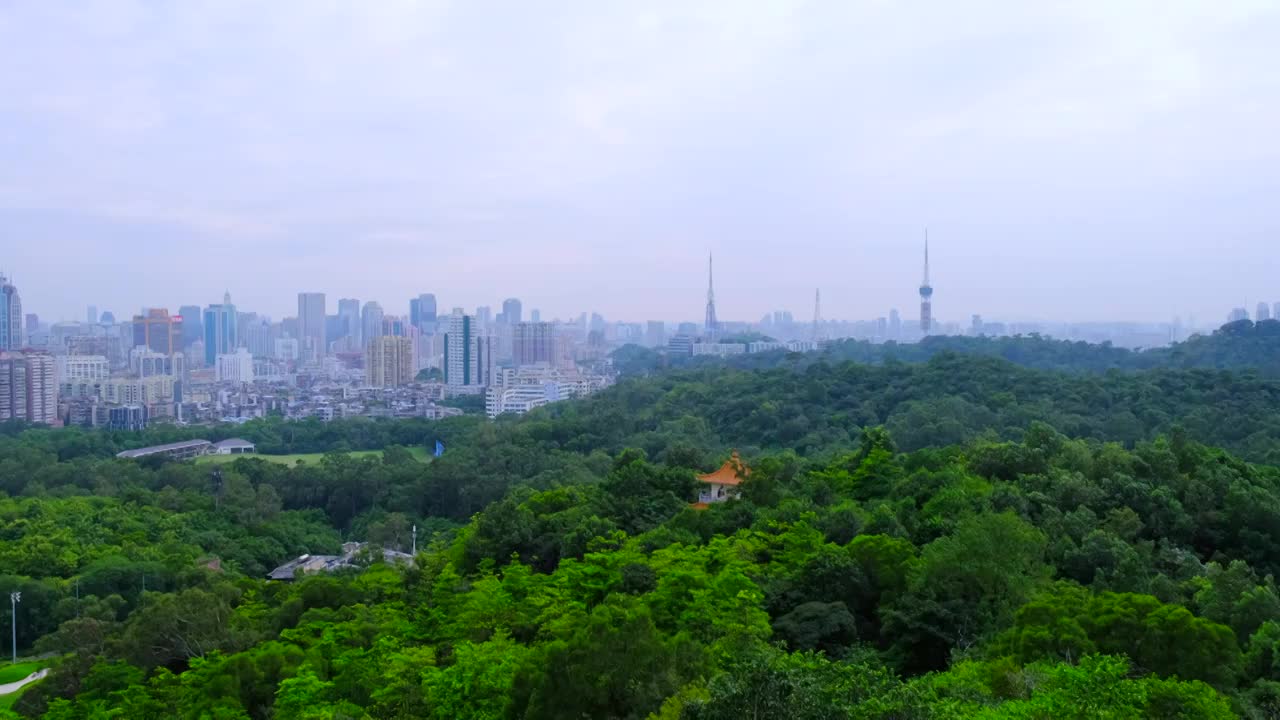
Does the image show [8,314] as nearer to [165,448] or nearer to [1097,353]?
[165,448]

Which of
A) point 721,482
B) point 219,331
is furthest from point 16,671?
point 219,331

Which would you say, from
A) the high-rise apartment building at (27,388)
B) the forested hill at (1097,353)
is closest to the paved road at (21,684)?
the forested hill at (1097,353)

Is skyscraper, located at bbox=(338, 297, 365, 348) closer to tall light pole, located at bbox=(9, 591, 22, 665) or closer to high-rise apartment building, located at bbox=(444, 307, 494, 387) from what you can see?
high-rise apartment building, located at bbox=(444, 307, 494, 387)

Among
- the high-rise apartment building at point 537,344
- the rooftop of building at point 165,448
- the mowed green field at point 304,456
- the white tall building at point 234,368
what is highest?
the high-rise apartment building at point 537,344

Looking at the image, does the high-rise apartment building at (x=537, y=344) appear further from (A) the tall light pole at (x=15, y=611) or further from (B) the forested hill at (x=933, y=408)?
(A) the tall light pole at (x=15, y=611)

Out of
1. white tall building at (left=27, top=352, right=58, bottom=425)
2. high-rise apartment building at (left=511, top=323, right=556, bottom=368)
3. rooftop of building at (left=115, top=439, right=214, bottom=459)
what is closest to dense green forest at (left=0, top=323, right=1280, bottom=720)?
rooftop of building at (left=115, top=439, right=214, bottom=459)
